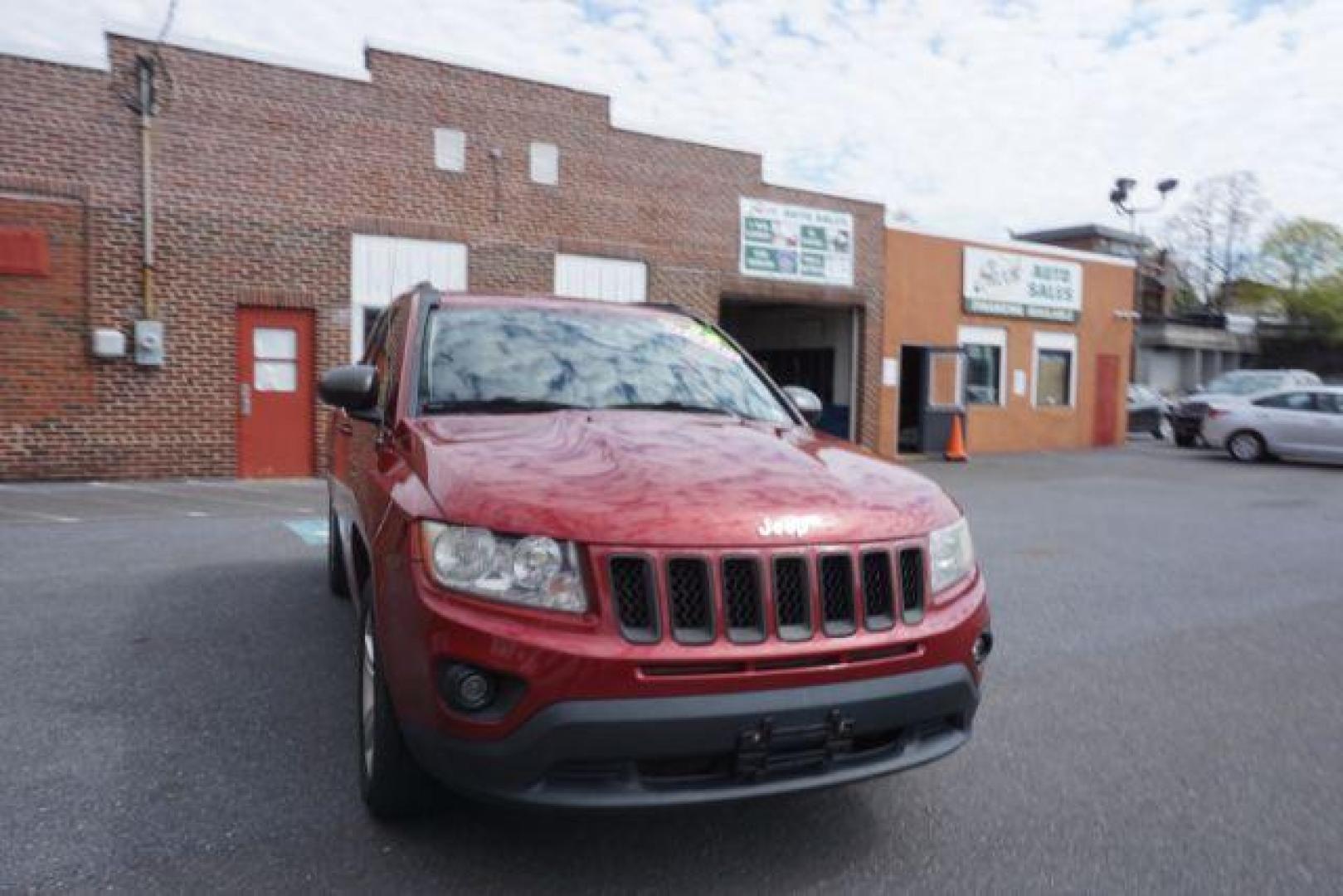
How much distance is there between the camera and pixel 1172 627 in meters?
5.77

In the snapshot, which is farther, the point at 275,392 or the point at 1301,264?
the point at 1301,264

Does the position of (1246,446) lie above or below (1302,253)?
below

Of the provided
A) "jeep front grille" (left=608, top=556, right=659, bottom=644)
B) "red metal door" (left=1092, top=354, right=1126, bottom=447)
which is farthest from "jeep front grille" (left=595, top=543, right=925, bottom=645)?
"red metal door" (left=1092, top=354, right=1126, bottom=447)

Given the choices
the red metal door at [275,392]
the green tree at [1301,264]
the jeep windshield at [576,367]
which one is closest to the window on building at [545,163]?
the red metal door at [275,392]

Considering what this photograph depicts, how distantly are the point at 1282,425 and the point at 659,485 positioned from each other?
2003 cm

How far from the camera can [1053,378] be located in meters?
23.0

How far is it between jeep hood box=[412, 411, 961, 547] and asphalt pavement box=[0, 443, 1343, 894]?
73 cm

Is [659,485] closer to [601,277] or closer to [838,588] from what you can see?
[838,588]

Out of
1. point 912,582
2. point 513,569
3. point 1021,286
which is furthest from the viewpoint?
point 1021,286

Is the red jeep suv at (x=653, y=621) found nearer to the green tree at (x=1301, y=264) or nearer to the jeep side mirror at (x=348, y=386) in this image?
the jeep side mirror at (x=348, y=386)

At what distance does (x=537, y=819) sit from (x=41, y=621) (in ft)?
12.2

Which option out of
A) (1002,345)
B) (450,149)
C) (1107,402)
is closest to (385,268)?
(450,149)

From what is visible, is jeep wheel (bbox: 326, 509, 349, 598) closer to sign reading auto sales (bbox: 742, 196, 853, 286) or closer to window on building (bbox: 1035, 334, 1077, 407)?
sign reading auto sales (bbox: 742, 196, 853, 286)

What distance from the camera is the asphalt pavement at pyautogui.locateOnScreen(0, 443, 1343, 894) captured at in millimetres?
2740
